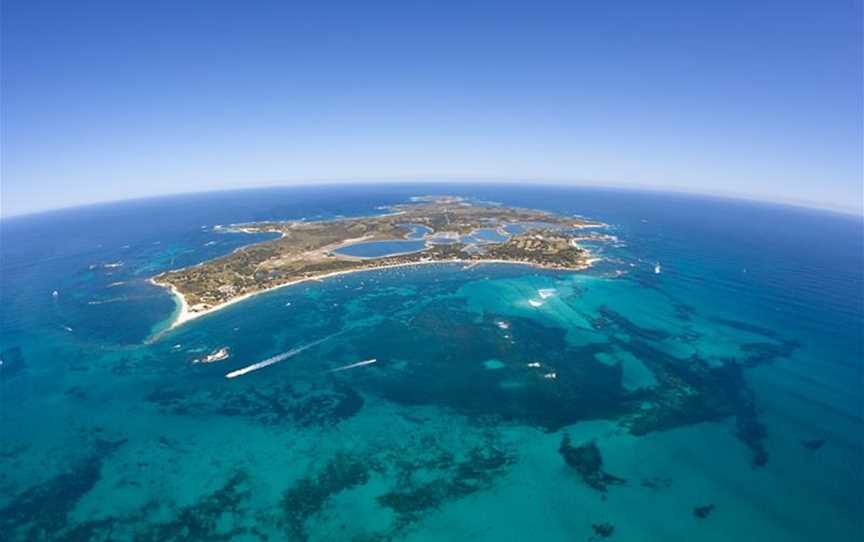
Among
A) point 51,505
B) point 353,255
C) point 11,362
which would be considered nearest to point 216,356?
point 51,505

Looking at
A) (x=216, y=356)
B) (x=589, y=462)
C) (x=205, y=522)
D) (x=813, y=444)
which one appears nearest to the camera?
(x=205, y=522)

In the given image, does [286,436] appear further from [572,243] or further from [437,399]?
[572,243]

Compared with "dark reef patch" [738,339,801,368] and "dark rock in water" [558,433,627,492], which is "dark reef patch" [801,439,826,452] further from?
"dark rock in water" [558,433,627,492]

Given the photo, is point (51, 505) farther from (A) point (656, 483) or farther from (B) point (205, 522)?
(A) point (656, 483)

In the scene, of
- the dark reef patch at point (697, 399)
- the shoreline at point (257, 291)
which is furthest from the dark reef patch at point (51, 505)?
the dark reef patch at point (697, 399)

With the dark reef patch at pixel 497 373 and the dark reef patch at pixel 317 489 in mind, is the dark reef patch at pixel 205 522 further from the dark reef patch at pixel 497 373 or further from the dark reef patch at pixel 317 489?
the dark reef patch at pixel 497 373

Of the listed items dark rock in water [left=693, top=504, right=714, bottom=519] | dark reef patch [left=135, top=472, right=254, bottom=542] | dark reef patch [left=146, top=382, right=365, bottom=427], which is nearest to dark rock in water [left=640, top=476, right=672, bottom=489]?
dark rock in water [left=693, top=504, right=714, bottom=519]
